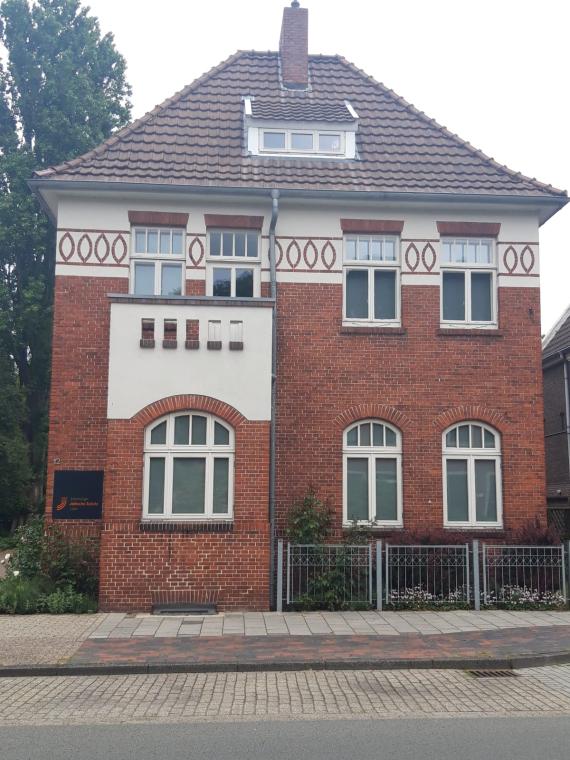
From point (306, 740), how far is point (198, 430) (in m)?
7.47

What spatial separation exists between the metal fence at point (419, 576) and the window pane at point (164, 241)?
6.00 m

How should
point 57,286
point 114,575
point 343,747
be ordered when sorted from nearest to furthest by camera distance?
point 343,747 < point 114,575 < point 57,286

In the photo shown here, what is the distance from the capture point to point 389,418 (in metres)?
15.1

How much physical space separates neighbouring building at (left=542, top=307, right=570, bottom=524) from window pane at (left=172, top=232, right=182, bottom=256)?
1072cm

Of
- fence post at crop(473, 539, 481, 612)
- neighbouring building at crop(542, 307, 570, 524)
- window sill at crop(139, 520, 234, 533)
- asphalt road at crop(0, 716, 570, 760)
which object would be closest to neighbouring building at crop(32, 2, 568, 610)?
window sill at crop(139, 520, 234, 533)

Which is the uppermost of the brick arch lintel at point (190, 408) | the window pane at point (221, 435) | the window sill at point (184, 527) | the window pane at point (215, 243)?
the window pane at point (215, 243)

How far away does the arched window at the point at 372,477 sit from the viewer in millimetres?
14953

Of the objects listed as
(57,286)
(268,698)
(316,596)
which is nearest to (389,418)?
(316,596)

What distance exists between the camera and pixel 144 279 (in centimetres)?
1517

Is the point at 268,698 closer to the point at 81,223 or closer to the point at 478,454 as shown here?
the point at 478,454

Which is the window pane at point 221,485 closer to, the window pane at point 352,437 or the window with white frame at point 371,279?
the window pane at point 352,437

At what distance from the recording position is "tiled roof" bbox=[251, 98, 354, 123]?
639 inches

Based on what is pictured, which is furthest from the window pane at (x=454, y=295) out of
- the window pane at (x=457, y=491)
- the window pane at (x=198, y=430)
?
the window pane at (x=198, y=430)

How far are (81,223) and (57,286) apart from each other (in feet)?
4.21
